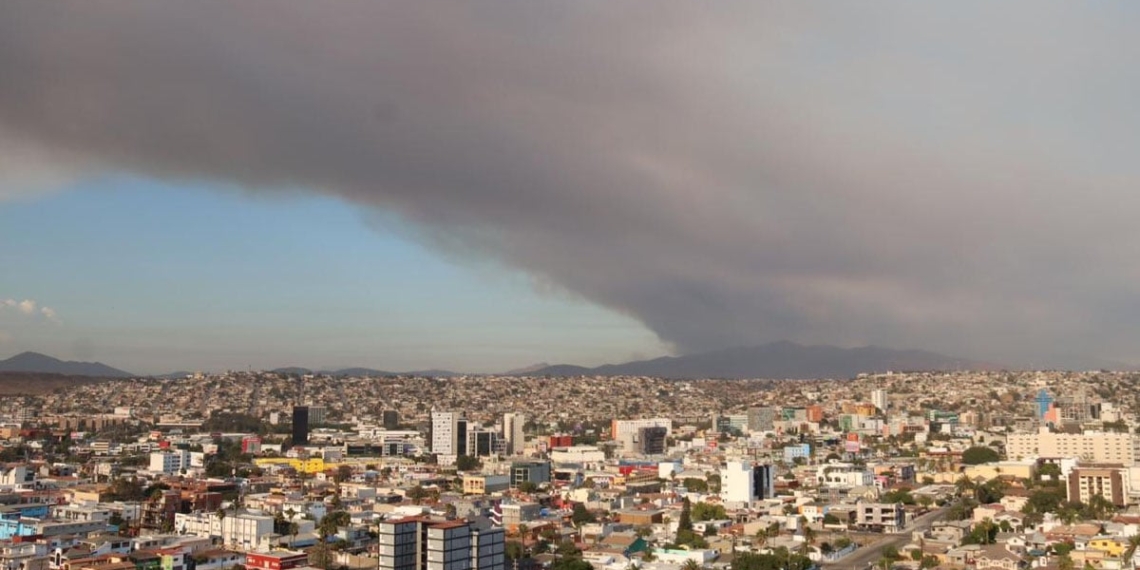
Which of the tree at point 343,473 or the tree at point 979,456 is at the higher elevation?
the tree at point 979,456

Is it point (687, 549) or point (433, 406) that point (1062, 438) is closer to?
point (687, 549)

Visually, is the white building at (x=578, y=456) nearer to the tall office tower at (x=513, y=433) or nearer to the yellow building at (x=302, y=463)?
the tall office tower at (x=513, y=433)

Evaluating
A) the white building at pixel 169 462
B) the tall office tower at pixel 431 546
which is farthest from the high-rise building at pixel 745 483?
the white building at pixel 169 462

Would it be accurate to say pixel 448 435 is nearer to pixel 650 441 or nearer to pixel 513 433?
pixel 513 433

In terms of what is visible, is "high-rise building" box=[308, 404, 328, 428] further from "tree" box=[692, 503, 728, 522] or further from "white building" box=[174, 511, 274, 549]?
"white building" box=[174, 511, 274, 549]

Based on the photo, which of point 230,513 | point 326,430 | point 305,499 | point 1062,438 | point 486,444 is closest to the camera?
point 230,513

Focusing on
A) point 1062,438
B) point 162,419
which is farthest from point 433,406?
point 1062,438

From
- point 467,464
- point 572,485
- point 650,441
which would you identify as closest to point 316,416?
point 650,441
